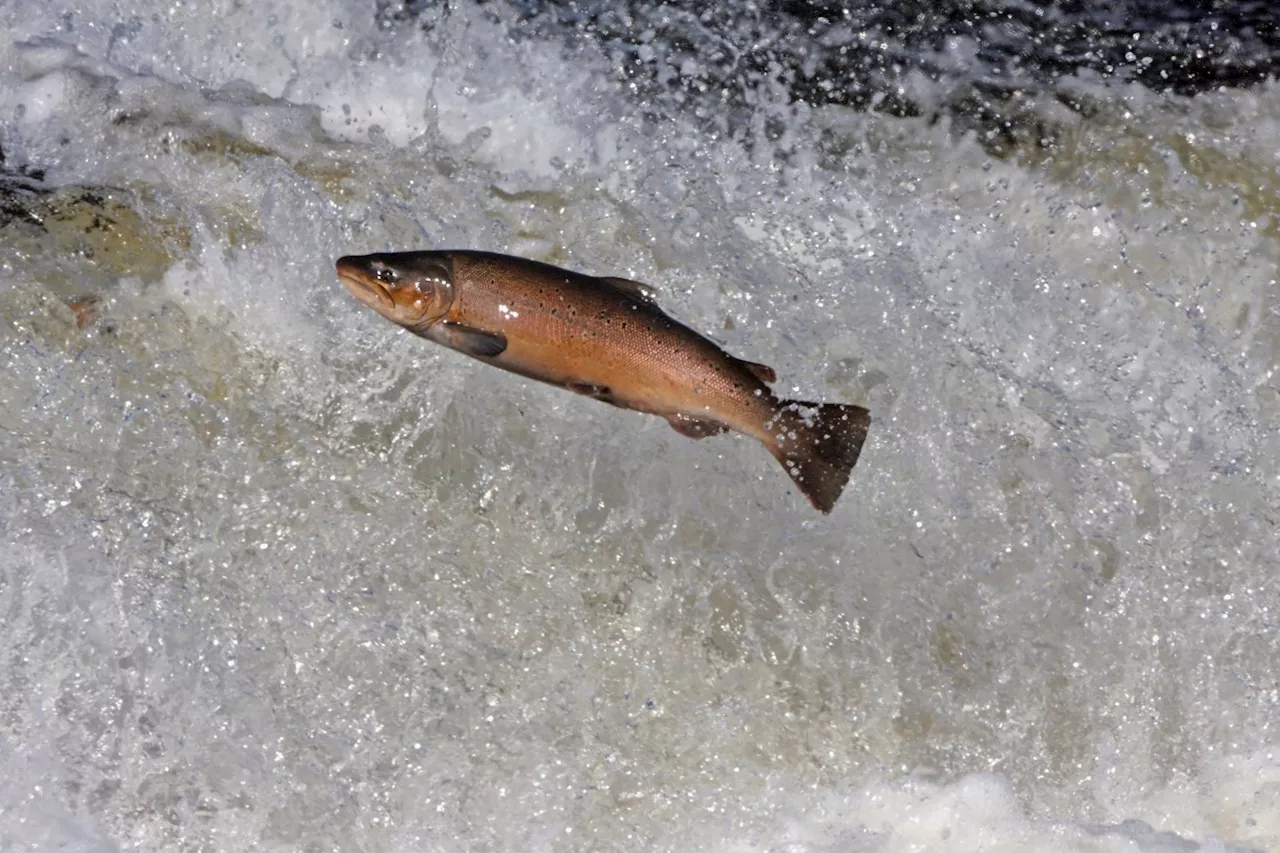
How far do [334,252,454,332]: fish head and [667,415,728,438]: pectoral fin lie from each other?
0.49 meters

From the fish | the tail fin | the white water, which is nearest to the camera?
the fish

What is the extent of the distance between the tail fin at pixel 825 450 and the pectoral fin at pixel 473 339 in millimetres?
570

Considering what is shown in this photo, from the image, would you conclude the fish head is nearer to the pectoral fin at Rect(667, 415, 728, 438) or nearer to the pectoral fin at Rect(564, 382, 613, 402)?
the pectoral fin at Rect(564, 382, 613, 402)

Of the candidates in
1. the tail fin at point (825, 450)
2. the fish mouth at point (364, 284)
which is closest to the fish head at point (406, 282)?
the fish mouth at point (364, 284)

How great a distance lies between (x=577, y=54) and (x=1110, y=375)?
1.75m

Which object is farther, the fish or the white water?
the white water

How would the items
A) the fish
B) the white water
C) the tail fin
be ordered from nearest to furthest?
the fish
the tail fin
the white water

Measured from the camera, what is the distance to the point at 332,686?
2686 mm

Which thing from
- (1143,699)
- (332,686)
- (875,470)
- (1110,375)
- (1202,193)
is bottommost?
(332,686)

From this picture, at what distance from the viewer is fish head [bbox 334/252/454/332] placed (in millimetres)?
2326

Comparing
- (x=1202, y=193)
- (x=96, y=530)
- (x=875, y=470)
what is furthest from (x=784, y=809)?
(x=1202, y=193)

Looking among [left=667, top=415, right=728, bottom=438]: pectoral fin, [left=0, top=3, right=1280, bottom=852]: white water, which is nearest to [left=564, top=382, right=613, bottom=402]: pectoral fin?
[left=667, top=415, right=728, bottom=438]: pectoral fin

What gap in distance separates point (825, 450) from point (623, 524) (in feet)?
1.88

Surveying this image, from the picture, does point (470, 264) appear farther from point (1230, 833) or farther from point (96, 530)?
point (1230, 833)
